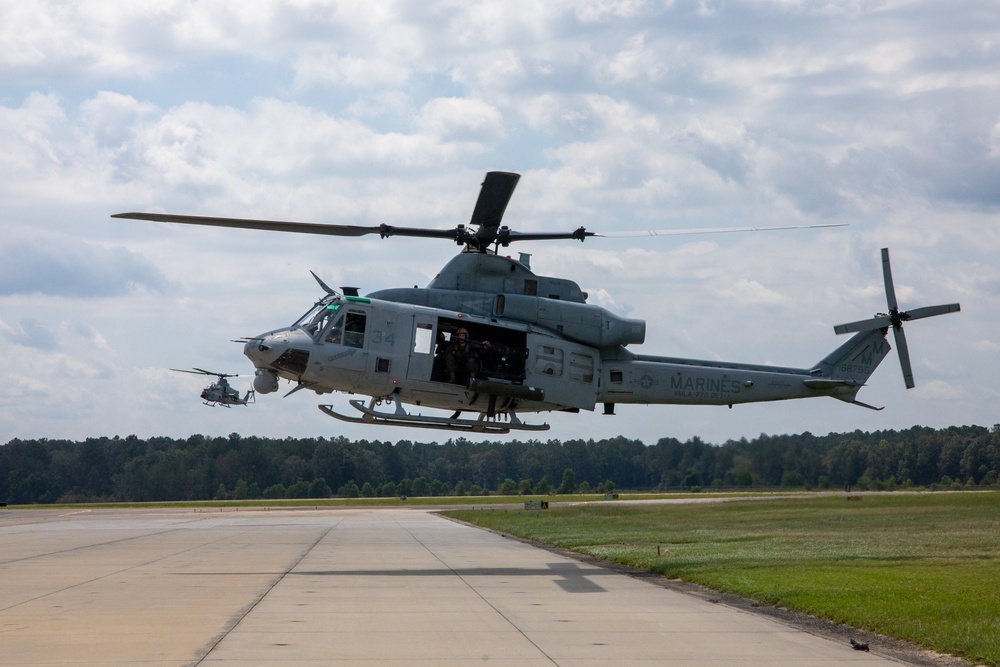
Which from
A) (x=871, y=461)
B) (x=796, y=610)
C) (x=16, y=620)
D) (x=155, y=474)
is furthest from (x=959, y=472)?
(x=155, y=474)

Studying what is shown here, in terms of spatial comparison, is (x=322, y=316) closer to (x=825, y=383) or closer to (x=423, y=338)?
(x=423, y=338)

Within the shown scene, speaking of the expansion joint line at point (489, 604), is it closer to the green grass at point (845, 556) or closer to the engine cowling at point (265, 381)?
the green grass at point (845, 556)

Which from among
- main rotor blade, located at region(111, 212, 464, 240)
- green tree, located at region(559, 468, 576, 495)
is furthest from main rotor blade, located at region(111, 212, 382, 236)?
green tree, located at region(559, 468, 576, 495)

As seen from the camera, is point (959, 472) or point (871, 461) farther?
point (959, 472)

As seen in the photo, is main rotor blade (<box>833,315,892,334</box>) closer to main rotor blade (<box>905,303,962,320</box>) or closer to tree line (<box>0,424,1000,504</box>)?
main rotor blade (<box>905,303,962,320</box>)

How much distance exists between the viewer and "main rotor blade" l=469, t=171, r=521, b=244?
18703 mm

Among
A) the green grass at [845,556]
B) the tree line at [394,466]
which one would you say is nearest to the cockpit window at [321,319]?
the green grass at [845,556]

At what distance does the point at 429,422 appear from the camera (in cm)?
2052

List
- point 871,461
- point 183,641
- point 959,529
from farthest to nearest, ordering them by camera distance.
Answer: point 871,461 → point 959,529 → point 183,641

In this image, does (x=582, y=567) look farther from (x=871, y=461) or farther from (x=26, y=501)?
(x=26, y=501)

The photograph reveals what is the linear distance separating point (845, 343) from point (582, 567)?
30.7 ft

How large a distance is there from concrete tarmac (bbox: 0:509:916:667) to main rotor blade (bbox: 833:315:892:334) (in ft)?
28.9

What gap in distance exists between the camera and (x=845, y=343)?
2552 cm

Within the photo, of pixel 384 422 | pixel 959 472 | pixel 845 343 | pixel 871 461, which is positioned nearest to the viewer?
pixel 384 422
